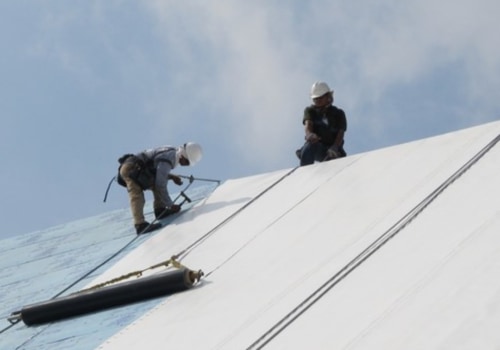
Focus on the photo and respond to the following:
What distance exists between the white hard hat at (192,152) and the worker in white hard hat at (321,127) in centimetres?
99

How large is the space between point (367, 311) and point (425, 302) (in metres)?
0.44

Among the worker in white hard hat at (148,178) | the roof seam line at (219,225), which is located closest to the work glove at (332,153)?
the roof seam line at (219,225)

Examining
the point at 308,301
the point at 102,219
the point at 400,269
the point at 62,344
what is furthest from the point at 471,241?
the point at 102,219

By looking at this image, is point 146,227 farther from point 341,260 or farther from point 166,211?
point 341,260

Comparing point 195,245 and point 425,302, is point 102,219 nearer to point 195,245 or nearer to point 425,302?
point 195,245

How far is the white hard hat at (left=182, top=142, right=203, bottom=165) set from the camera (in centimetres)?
1121

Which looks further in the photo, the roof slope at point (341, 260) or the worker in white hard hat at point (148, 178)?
the worker in white hard hat at point (148, 178)

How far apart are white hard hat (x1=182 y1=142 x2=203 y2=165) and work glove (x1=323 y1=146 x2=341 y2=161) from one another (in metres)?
1.27

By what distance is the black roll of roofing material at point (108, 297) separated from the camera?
8406mm

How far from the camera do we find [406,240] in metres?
7.32

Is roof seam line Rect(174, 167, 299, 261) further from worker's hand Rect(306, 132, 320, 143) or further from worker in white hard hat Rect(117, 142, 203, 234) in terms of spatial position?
worker in white hard hat Rect(117, 142, 203, 234)

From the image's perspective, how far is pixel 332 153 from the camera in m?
11.1

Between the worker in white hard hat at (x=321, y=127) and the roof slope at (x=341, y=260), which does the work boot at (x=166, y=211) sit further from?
the worker in white hard hat at (x=321, y=127)

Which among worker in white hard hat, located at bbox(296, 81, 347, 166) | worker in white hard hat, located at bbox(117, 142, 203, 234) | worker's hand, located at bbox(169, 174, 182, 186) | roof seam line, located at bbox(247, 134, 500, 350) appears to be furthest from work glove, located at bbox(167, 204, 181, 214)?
roof seam line, located at bbox(247, 134, 500, 350)
